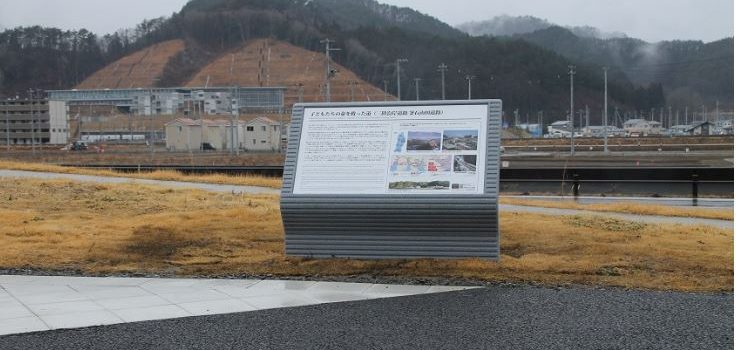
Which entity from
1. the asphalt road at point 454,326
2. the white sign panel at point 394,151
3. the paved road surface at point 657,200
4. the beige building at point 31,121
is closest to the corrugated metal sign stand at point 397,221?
the white sign panel at point 394,151

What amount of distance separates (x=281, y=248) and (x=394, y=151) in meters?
2.44

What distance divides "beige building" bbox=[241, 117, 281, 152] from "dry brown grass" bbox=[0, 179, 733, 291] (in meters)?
57.6

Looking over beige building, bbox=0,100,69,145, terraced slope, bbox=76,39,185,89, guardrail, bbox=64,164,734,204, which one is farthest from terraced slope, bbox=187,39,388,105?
guardrail, bbox=64,164,734,204

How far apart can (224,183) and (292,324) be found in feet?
60.5

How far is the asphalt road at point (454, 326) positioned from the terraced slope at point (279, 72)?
4635 inches

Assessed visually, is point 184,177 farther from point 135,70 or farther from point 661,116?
point 661,116

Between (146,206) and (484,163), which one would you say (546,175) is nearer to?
(146,206)

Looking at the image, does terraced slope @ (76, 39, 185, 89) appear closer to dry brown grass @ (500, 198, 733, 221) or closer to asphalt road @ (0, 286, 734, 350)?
dry brown grass @ (500, 198, 733, 221)

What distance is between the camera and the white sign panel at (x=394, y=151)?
910 centimetres

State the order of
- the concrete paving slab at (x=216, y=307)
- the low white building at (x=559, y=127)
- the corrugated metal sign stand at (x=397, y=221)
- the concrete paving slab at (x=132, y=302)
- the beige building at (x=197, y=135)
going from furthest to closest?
the low white building at (x=559, y=127)
the beige building at (x=197, y=135)
the corrugated metal sign stand at (x=397, y=221)
the concrete paving slab at (x=132, y=302)
the concrete paving slab at (x=216, y=307)

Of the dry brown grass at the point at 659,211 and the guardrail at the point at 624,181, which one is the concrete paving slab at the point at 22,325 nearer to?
the dry brown grass at the point at 659,211

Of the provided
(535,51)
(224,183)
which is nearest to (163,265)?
(224,183)

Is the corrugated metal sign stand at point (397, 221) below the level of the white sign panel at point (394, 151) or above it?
below

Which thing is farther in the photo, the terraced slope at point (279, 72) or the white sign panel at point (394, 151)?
the terraced slope at point (279, 72)
